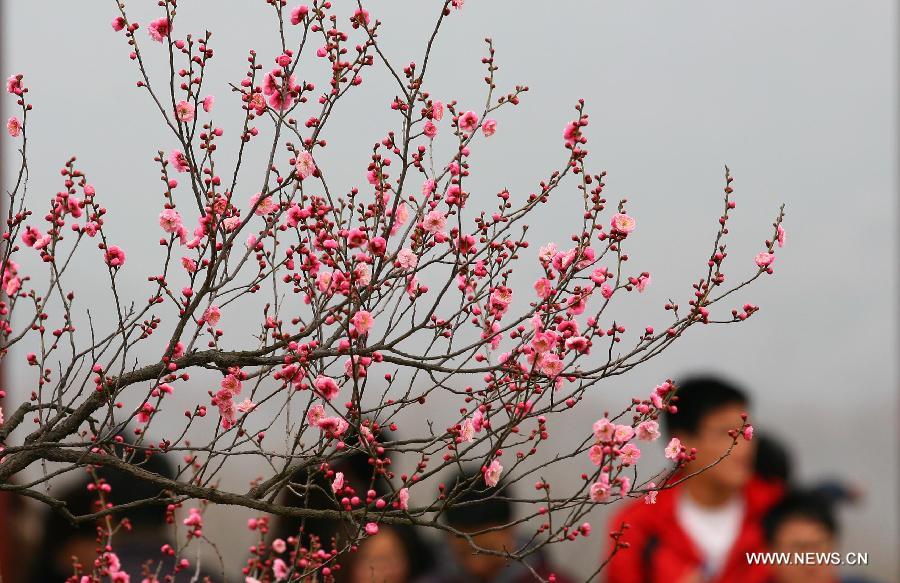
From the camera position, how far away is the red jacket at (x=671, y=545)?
5.93 meters

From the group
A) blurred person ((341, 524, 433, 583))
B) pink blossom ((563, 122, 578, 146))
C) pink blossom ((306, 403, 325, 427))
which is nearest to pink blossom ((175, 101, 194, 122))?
pink blossom ((306, 403, 325, 427))

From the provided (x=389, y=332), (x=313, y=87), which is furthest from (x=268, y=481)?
(x=313, y=87)

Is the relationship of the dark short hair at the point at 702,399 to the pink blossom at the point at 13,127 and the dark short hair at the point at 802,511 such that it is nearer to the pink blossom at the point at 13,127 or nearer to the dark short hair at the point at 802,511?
the dark short hair at the point at 802,511

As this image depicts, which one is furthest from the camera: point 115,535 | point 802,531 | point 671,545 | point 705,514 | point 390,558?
point 705,514

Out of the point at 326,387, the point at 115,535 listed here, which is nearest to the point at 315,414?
the point at 326,387

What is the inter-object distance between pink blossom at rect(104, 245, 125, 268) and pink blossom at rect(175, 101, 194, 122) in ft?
1.58

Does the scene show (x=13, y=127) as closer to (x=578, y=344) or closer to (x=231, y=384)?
(x=231, y=384)

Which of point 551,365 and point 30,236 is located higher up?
point 30,236

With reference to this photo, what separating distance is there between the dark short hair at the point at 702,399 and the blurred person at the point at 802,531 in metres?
0.63

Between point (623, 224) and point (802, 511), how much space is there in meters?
3.25

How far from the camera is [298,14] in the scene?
344 cm

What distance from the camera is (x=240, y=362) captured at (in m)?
3.37

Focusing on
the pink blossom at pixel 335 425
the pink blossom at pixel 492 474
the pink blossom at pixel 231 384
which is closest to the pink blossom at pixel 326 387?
the pink blossom at pixel 335 425

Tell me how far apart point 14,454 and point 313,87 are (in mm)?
1543
